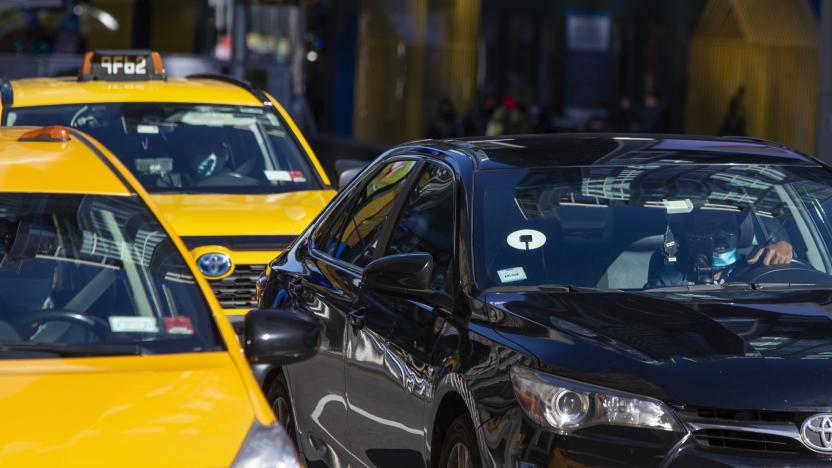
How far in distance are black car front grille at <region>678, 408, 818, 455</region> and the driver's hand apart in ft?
4.66

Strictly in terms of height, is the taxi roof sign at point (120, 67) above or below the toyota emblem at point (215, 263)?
above

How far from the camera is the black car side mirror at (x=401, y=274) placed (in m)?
5.73

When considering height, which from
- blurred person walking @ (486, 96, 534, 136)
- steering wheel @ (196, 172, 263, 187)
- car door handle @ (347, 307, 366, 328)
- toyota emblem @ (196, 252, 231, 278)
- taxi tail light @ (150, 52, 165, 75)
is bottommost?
blurred person walking @ (486, 96, 534, 136)

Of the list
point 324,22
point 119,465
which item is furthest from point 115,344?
point 324,22

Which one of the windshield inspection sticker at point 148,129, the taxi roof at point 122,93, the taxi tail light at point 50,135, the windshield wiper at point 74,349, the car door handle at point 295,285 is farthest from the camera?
the taxi roof at point 122,93

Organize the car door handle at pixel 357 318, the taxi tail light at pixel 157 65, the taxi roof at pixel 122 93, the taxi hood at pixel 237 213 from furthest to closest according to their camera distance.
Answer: the taxi tail light at pixel 157 65 → the taxi roof at pixel 122 93 → the taxi hood at pixel 237 213 → the car door handle at pixel 357 318

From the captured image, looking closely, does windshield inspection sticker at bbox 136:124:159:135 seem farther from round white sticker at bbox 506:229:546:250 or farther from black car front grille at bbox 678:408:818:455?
black car front grille at bbox 678:408:818:455

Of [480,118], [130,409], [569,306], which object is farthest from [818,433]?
[480,118]

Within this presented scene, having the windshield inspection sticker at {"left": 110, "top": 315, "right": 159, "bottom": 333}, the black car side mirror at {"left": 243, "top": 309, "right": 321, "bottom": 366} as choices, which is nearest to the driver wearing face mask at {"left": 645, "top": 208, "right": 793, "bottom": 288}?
the black car side mirror at {"left": 243, "top": 309, "right": 321, "bottom": 366}

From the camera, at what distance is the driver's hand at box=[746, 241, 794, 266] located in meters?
6.09

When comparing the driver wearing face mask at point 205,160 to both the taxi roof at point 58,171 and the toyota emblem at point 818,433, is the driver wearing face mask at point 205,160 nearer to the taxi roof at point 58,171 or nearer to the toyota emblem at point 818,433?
the taxi roof at point 58,171

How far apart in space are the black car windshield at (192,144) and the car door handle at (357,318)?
4.14 m

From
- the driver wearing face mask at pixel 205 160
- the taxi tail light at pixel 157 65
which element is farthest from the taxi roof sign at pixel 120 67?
the driver wearing face mask at pixel 205 160

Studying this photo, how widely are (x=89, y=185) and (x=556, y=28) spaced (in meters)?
33.4
